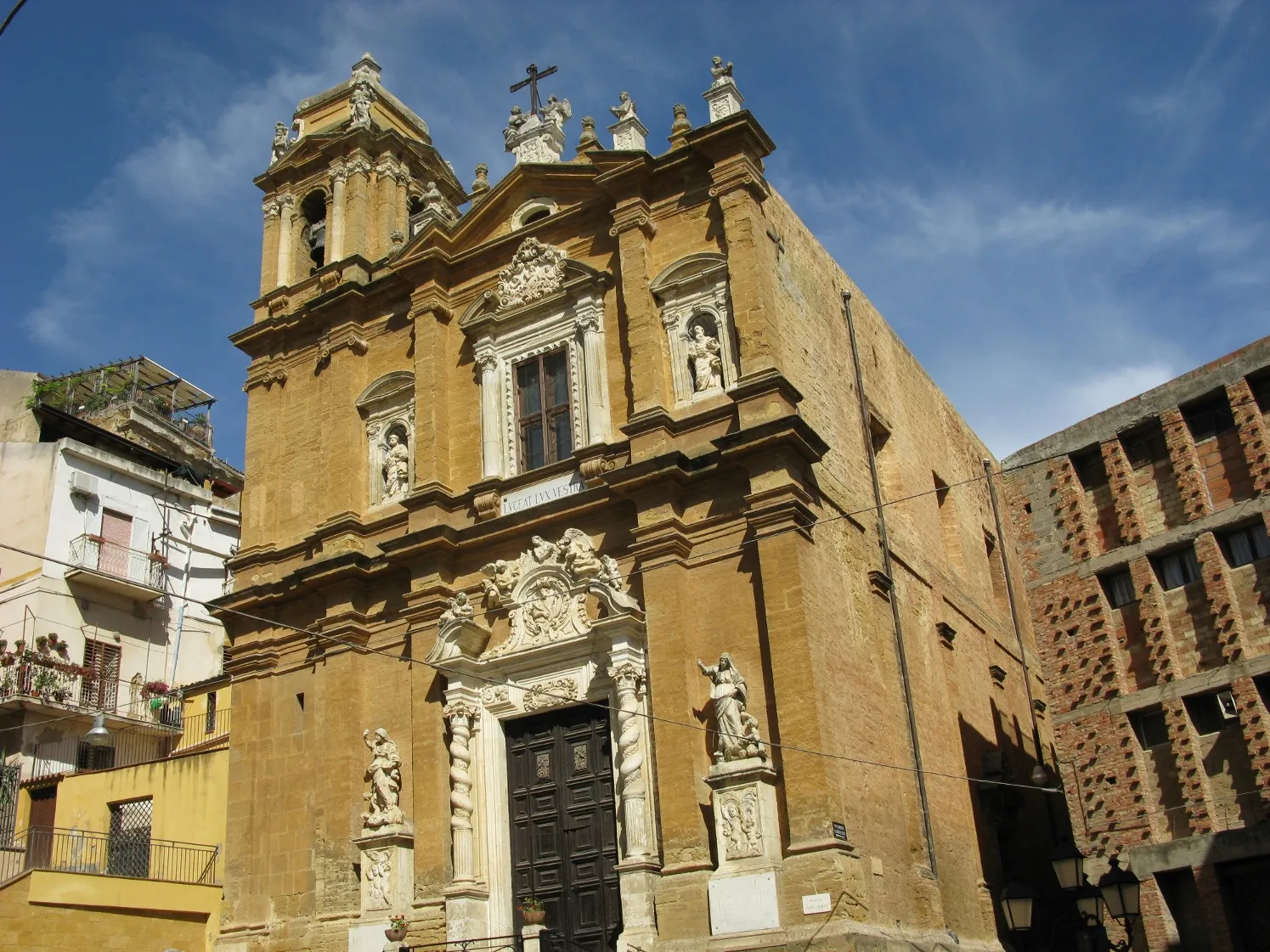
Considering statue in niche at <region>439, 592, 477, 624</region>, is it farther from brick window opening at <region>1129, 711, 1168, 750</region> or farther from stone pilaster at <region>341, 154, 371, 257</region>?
brick window opening at <region>1129, 711, 1168, 750</region>

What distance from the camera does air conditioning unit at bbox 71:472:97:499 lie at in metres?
30.6

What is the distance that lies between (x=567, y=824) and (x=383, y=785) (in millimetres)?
2765

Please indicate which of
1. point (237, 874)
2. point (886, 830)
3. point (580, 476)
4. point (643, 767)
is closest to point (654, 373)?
point (580, 476)

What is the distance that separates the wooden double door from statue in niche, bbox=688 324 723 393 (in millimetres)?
4734

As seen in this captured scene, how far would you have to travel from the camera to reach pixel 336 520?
20.7 metres

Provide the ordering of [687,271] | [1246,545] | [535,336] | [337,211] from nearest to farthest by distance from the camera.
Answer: [687,271]
[535,336]
[1246,545]
[337,211]

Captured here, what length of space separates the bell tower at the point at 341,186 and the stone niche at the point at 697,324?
6024 millimetres

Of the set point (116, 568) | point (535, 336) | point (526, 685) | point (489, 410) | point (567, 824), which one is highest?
point (116, 568)

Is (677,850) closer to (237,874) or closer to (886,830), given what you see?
(886,830)

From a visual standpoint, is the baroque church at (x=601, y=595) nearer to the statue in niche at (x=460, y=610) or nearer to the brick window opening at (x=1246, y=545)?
the statue in niche at (x=460, y=610)

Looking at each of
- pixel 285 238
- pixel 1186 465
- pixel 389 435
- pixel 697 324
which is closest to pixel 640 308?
pixel 697 324

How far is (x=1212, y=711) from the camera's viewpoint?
831 inches

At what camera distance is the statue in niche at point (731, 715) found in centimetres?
1542

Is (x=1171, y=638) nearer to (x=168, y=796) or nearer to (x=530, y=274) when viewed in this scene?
(x=530, y=274)
